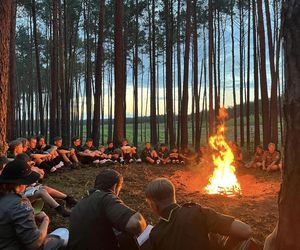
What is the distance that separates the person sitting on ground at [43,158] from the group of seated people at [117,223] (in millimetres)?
6691

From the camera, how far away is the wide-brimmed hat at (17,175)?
160 inches

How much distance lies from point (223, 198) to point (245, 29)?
28.1m

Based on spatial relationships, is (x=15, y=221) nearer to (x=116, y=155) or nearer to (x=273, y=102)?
(x=116, y=155)

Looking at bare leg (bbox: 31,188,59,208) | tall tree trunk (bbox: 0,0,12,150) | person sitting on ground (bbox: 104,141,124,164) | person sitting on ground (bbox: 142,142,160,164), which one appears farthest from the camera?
person sitting on ground (bbox: 142,142,160,164)

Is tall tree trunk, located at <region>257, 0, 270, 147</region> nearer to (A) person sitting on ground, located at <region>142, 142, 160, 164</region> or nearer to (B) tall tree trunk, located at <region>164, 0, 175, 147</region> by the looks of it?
(A) person sitting on ground, located at <region>142, 142, 160, 164</region>

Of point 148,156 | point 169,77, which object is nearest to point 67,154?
point 148,156

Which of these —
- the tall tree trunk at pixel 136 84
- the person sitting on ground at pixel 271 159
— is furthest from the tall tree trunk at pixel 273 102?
the tall tree trunk at pixel 136 84

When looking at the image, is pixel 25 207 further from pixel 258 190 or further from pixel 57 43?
pixel 57 43

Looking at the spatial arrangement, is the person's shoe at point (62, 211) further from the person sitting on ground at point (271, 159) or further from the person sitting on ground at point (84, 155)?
the person sitting on ground at point (271, 159)

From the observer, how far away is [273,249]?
245 cm

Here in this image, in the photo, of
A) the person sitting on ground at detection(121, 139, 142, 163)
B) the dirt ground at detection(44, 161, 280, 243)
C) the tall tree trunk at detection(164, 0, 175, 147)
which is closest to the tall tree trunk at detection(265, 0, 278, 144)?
the dirt ground at detection(44, 161, 280, 243)

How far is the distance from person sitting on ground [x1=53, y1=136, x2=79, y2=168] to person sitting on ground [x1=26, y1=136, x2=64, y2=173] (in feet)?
1.73

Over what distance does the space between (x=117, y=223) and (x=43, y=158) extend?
813cm

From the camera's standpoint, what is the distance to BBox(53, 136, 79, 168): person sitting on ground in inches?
507
